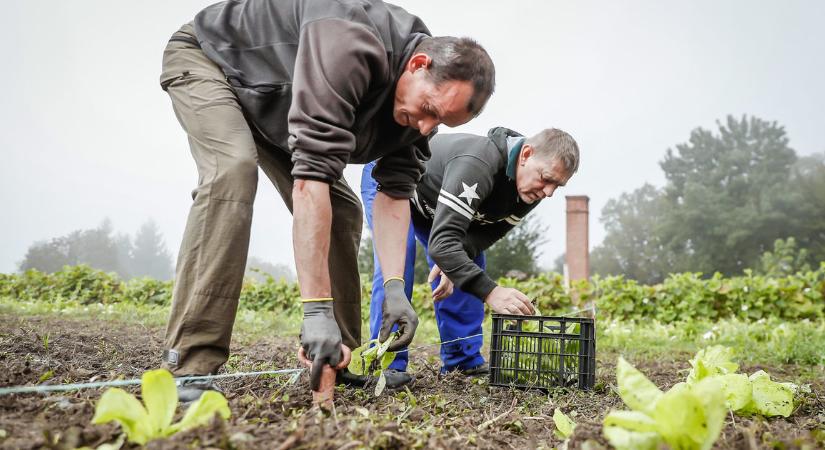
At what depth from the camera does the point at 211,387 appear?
1.94 metres

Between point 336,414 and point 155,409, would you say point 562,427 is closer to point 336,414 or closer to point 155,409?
point 336,414

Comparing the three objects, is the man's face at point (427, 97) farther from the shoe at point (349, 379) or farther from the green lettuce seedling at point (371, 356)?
the shoe at point (349, 379)

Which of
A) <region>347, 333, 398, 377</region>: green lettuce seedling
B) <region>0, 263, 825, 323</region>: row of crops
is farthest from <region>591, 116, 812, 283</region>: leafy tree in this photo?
<region>347, 333, 398, 377</region>: green lettuce seedling

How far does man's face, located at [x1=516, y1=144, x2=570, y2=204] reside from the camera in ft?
10.0

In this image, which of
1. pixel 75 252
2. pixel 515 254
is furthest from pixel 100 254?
pixel 515 254

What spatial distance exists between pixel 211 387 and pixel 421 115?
1.16 m

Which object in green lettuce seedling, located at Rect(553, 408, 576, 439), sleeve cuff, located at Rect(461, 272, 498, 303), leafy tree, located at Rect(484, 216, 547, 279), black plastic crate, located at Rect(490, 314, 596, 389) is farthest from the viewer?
leafy tree, located at Rect(484, 216, 547, 279)

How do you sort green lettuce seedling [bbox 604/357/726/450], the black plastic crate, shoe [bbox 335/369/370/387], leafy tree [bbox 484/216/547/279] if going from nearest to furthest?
green lettuce seedling [bbox 604/357/726/450]
shoe [bbox 335/369/370/387]
the black plastic crate
leafy tree [bbox 484/216/547/279]

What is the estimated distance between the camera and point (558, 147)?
3.05m

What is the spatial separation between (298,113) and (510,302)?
1443mm

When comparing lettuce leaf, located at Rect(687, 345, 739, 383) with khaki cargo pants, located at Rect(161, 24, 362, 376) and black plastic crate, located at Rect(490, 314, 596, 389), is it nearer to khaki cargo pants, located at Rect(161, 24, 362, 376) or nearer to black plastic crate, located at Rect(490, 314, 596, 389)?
black plastic crate, located at Rect(490, 314, 596, 389)

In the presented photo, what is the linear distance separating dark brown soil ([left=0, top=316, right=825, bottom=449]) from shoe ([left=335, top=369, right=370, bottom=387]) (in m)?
0.07

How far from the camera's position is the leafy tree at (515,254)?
47.3 feet

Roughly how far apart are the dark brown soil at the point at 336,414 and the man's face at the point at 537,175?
102cm
